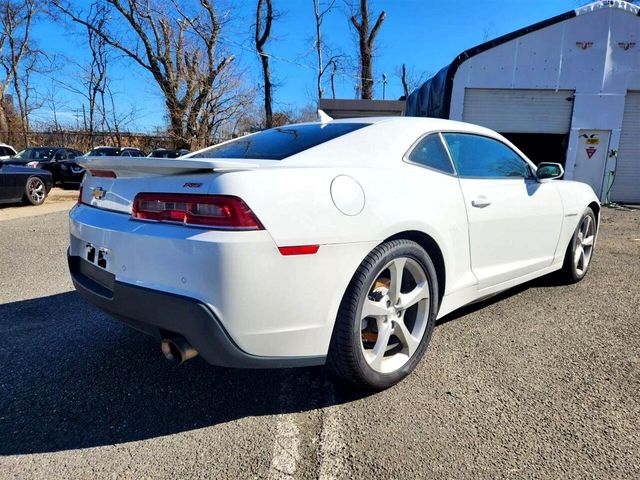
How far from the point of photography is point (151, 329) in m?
2.10

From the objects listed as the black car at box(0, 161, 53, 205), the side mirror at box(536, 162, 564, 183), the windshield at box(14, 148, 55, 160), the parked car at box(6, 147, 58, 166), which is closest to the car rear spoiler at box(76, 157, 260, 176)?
the side mirror at box(536, 162, 564, 183)

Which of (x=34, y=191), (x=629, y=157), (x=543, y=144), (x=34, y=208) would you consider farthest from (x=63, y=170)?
(x=629, y=157)

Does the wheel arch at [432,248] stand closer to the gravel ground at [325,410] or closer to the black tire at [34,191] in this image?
the gravel ground at [325,410]

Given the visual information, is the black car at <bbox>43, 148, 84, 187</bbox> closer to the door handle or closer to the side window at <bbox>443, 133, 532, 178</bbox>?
the side window at <bbox>443, 133, 532, 178</bbox>

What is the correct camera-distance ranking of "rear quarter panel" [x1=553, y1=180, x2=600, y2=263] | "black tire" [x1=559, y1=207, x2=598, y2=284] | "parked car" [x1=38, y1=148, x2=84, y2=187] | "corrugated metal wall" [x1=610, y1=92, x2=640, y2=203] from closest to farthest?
"rear quarter panel" [x1=553, y1=180, x2=600, y2=263]
"black tire" [x1=559, y1=207, x2=598, y2=284]
"corrugated metal wall" [x1=610, y1=92, x2=640, y2=203]
"parked car" [x1=38, y1=148, x2=84, y2=187]

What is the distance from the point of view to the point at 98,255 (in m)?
2.31

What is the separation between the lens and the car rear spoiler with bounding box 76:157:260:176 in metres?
1.94

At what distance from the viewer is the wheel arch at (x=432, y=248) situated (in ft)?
8.21

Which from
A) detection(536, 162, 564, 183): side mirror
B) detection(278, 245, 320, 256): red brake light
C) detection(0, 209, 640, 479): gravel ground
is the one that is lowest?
detection(0, 209, 640, 479): gravel ground

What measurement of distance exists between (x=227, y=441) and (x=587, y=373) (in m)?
2.16

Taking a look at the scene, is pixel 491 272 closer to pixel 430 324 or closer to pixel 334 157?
pixel 430 324

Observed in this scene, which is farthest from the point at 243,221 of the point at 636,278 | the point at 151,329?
the point at 636,278

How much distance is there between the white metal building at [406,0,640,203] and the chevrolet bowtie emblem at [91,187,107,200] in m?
13.1

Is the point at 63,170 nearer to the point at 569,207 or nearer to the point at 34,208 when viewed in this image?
the point at 34,208
